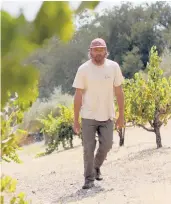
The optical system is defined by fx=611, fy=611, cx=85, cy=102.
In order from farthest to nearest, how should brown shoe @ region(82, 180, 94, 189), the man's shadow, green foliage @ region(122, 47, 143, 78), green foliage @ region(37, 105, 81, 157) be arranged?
green foliage @ region(122, 47, 143, 78), green foliage @ region(37, 105, 81, 157), brown shoe @ region(82, 180, 94, 189), the man's shadow

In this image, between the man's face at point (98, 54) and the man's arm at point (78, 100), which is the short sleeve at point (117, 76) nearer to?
the man's face at point (98, 54)

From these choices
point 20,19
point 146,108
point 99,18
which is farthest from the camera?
point 99,18

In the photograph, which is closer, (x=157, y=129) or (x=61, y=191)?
(x=61, y=191)

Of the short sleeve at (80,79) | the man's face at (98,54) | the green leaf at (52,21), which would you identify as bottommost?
the short sleeve at (80,79)

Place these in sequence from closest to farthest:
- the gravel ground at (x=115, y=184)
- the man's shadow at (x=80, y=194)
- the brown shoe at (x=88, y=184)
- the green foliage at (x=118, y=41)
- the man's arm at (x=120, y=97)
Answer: the gravel ground at (x=115, y=184) < the man's shadow at (x=80, y=194) < the brown shoe at (x=88, y=184) < the man's arm at (x=120, y=97) < the green foliage at (x=118, y=41)

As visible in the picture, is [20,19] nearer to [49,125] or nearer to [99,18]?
[49,125]

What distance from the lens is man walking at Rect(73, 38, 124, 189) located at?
665 centimetres

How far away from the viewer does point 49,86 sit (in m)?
47.8

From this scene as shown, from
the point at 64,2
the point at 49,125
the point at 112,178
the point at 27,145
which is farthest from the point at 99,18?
the point at 64,2

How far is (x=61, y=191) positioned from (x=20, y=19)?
598 centimetres

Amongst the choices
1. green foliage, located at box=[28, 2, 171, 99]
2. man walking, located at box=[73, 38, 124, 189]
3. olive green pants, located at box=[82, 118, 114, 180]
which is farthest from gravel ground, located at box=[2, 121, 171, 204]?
green foliage, located at box=[28, 2, 171, 99]

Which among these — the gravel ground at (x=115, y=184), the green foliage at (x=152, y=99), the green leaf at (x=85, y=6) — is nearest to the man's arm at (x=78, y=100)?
the gravel ground at (x=115, y=184)

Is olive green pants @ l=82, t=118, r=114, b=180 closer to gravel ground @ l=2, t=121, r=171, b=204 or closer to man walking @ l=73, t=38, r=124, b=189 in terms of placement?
man walking @ l=73, t=38, r=124, b=189

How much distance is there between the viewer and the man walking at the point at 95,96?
6.65 meters
